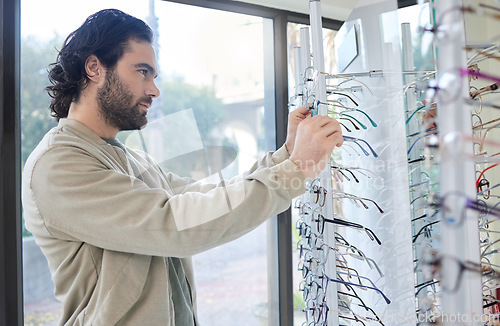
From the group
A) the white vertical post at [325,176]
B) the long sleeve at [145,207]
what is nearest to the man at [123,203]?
the long sleeve at [145,207]

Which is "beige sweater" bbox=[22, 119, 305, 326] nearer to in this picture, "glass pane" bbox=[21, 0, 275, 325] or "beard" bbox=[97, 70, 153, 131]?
"beard" bbox=[97, 70, 153, 131]

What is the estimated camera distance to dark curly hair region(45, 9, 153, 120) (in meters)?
1.30

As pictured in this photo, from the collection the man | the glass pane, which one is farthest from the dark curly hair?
the glass pane

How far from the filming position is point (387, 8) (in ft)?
4.01

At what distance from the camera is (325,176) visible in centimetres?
119

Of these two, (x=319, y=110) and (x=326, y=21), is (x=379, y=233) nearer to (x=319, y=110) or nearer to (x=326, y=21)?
(x=319, y=110)

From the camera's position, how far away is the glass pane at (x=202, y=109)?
1712mm

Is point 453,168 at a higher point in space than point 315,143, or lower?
lower

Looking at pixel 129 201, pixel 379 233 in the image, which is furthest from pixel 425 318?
pixel 129 201

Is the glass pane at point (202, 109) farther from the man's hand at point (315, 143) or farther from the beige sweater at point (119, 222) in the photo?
the man's hand at point (315, 143)

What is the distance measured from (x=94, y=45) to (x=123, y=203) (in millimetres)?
536

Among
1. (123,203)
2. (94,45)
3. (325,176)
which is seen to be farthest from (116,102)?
(325,176)

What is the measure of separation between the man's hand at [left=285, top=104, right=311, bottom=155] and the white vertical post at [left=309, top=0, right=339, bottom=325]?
7 centimetres

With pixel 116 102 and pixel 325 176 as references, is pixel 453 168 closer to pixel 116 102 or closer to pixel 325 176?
pixel 325 176
